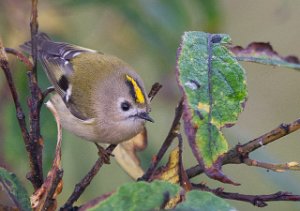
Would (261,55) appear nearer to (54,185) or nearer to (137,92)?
(54,185)

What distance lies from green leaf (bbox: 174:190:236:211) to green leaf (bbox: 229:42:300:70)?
31 centimetres

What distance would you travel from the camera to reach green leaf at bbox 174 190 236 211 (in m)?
0.79

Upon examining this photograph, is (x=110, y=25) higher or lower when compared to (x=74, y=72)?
higher

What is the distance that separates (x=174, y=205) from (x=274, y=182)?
0.93 metres

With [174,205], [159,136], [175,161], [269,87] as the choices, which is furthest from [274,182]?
Answer: [269,87]

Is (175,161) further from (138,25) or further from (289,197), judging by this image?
(138,25)

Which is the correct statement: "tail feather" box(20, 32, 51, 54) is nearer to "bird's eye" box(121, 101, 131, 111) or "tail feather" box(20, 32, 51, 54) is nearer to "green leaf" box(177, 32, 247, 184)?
"bird's eye" box(121, 101, 131, 111)

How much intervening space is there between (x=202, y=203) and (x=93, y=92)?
1448 millimetres

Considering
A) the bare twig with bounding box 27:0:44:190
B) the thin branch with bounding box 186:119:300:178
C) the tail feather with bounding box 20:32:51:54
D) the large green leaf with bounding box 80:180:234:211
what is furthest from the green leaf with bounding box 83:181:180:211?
the tail feather with bounding box 20:32:51:54

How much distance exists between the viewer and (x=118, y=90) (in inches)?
85.7

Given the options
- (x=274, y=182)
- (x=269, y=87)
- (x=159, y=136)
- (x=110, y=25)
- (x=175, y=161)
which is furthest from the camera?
(x=269, y=87)

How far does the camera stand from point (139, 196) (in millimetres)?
782

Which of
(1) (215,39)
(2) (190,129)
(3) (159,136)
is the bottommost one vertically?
(3) (159,136)

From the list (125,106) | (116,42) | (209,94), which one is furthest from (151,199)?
(116,42)
